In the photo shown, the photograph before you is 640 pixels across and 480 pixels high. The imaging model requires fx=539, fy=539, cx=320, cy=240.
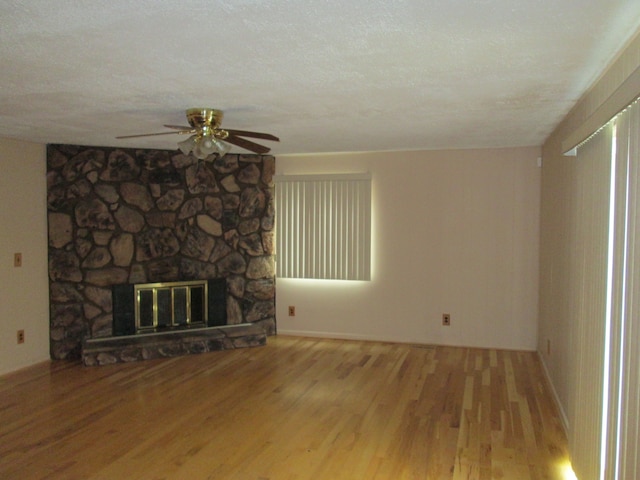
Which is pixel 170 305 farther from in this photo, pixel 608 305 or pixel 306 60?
pixel 608 305

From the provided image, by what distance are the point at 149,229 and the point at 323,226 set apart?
75.1 inches

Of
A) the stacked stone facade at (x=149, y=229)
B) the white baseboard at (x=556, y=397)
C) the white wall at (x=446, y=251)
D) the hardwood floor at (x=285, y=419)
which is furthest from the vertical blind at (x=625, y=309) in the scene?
the stacked stone facade at (x=149, y=229)

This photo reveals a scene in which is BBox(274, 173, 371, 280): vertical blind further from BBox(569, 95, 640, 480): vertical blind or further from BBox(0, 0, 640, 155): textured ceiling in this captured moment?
BBox(569, 95, 640, 480): vertical blind

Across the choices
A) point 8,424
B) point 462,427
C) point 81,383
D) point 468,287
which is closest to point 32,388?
point 81,383

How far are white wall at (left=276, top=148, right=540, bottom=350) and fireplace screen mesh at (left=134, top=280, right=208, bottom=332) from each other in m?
1.38

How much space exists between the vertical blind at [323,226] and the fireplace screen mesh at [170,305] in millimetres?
987

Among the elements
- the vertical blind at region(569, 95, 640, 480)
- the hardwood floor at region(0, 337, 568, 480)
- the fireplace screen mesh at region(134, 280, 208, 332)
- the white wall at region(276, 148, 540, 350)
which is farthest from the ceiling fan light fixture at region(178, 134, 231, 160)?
the white wall at region(276, 148, 540, 350)

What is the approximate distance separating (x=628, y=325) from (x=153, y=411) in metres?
3.18

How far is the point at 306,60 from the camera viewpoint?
8.00 feet

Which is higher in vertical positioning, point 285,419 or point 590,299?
point 590,299

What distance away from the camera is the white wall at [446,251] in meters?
5.57

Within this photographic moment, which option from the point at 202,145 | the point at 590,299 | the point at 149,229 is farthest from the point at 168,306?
the point at 590,299

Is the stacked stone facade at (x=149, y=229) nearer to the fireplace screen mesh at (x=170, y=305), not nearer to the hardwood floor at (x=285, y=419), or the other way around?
the fireplace screen mesh at (x=170, y=305)

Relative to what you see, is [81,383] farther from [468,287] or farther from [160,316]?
[468,287]
